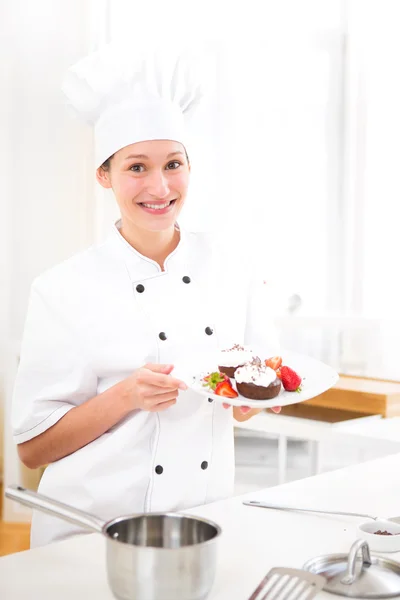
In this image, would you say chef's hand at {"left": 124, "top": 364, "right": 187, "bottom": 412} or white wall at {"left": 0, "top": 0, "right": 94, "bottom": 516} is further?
white wall at {"left": 0, "top": 0, "right": 94, "bottom": 516}

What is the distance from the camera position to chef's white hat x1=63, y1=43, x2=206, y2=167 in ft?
5.53

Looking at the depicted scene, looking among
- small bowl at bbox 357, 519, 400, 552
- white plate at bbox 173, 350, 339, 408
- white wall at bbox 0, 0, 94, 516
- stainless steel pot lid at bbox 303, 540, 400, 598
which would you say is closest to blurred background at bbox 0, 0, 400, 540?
white wall at bbox 0, 0, 94, 516

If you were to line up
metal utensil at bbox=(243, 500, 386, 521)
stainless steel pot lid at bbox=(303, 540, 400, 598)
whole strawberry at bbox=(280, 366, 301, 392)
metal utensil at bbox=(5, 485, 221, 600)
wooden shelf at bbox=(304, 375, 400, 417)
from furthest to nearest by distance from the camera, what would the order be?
wooden shelf at bbox=(304, 375, 400, 417) → whole strawberry at bbox=(280, 366, 301, 392) → metal utensil at bbox=(243, 500, 386, 521) → stainless steel pot lid at bbox=(303, 540, 400, 598) → metal utensil at bbox=(5, 485, 221, 600)

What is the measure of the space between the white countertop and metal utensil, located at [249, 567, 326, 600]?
0.04 metres

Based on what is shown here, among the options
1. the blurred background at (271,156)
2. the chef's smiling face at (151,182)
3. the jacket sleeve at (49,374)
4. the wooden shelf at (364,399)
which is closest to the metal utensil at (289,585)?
the jacket sleeve at (49,374)

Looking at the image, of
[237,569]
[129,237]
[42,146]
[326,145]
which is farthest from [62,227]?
[237,569]

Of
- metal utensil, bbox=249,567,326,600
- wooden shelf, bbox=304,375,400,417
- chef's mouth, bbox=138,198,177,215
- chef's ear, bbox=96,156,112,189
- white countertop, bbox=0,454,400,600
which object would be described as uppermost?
chef's ear, bbox=96,156,112,189

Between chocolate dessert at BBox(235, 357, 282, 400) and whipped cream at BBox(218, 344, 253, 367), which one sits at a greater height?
whipped cream at BBox(218, 344, 253, 367)

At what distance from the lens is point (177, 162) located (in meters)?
1.71

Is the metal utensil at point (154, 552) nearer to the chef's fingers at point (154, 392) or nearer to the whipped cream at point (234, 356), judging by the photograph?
the chef's fingers at point (154, 392)

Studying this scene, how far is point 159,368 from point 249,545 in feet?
1.27

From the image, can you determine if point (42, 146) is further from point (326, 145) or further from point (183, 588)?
point (183, 588)

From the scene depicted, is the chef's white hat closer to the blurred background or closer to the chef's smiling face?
the chef's smiling face

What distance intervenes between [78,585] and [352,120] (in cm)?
386
